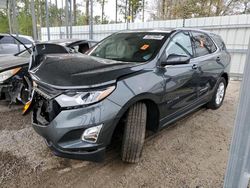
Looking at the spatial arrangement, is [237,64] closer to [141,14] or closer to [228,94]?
[228,94]

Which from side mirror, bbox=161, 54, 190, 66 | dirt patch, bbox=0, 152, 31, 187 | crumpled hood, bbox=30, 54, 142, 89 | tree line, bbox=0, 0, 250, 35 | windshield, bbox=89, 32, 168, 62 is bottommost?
dirt patch, bbox=0, 152, 31, 187

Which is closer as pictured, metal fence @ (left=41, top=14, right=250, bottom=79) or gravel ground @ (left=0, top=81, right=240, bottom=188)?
gravel ground @ (left=0, top=81, right=240, bottom=188)

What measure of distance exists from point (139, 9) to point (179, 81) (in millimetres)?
22287

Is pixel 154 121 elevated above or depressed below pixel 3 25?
below

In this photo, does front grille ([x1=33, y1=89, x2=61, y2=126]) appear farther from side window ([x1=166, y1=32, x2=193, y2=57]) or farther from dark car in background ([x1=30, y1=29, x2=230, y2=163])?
side window ([x1=166, y1=32, x2=193, y2=57])

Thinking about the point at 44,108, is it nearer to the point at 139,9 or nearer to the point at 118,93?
the point at 118,93

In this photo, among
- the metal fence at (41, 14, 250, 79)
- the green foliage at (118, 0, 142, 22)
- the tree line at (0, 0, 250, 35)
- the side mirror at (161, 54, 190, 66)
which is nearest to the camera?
the side mirror at (161, 54, 190, 66)

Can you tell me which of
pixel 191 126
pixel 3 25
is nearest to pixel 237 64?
pixel 191 126

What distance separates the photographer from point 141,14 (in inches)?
884

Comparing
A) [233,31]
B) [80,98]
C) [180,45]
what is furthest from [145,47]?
[233,31]

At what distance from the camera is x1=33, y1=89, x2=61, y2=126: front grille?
1.77m

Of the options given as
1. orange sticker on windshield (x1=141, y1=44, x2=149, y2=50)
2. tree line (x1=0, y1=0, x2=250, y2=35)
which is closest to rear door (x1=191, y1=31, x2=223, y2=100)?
orange sticker on windshield (x1=141, y1=44, x2=149, y2=50)

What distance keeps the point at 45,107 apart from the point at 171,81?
1462 mm

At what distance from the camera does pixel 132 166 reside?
7.14 feet
